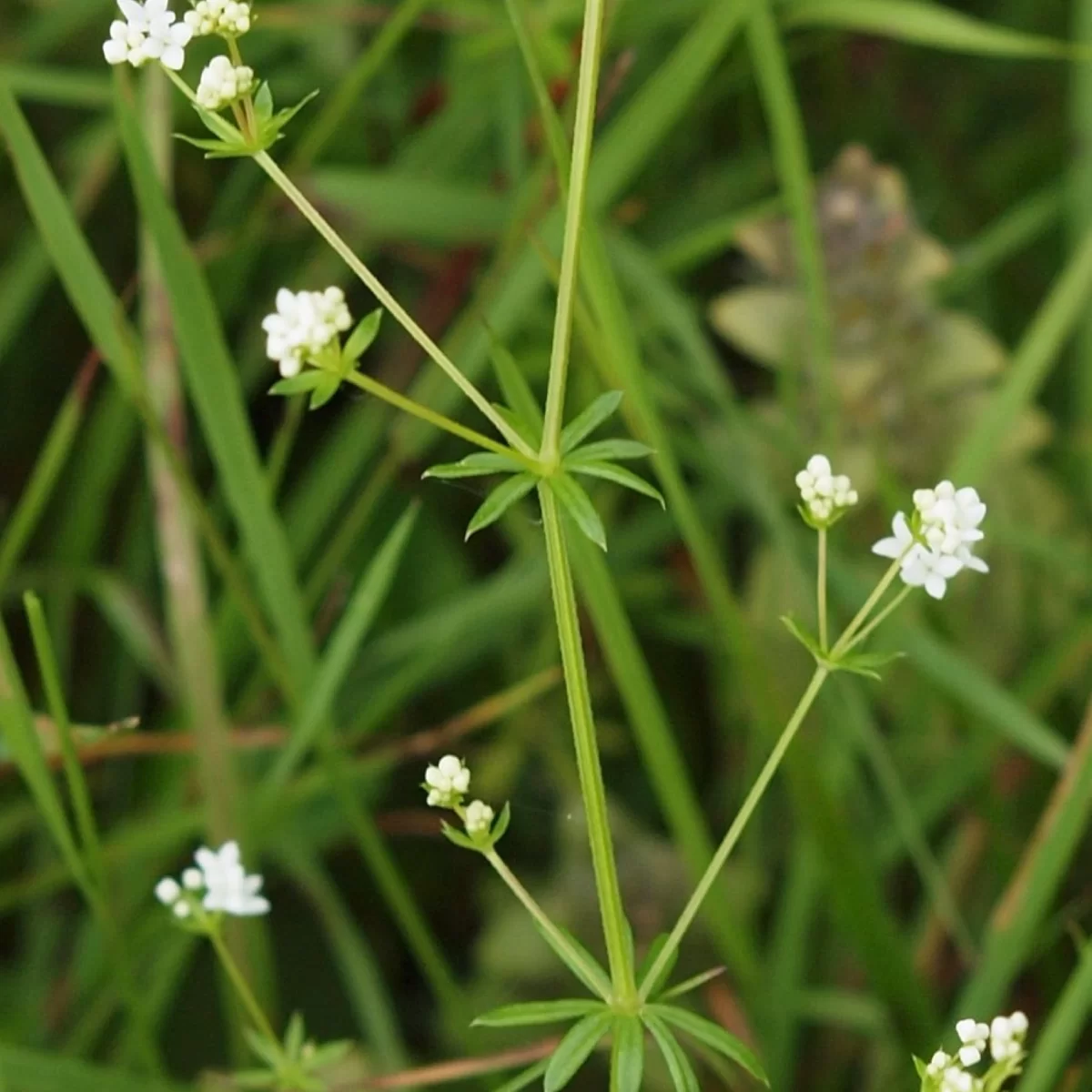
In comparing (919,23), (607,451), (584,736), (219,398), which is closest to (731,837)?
(584,736)

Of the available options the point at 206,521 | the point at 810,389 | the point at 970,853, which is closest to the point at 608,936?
the point at 206,521

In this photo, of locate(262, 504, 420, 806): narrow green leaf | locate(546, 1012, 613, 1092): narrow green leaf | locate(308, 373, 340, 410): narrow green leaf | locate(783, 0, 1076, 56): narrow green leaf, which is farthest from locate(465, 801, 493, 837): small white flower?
locate(783, 0, 1076, 56): narrow green leaf

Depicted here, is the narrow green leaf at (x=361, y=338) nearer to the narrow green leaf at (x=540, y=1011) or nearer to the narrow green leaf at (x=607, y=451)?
the narrow green leaf at (x=607, y=451)

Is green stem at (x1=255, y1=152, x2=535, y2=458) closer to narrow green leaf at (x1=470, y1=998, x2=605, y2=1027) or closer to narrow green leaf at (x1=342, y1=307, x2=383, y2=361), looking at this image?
narrow green leaf at (x1=342, y1=307, x2=383, y2=361)

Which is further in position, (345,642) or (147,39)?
(345,642)

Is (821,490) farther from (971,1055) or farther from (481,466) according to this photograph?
(971,1055)
